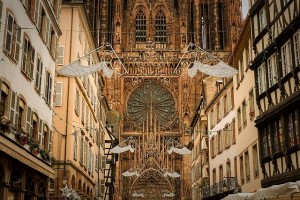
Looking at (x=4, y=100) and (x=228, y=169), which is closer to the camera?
(x=4, y=100)

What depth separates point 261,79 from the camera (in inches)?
872

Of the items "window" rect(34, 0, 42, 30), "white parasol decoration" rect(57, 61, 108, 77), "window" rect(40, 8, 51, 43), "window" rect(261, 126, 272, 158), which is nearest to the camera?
"white parasol decoration" rect(57, 61, 108, 77)

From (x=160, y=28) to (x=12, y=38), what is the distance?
55.1 meters

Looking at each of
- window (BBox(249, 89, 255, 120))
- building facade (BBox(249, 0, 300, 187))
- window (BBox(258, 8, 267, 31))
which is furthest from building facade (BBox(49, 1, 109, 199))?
building facade (BBox(249, 0, 300, 187))

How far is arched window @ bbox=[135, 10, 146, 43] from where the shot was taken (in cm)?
7162

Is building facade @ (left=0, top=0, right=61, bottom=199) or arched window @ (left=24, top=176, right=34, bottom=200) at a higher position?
building facade @ (left=0, top=0, right=61, bottom=199)

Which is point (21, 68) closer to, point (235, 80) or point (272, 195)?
point (272, 195)

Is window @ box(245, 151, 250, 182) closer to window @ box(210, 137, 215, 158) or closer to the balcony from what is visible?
the balcony

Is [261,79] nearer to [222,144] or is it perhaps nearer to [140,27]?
[222,144]

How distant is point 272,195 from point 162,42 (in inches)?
2309

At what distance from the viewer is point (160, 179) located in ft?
213

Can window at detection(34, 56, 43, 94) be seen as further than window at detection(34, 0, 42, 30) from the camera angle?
Yes

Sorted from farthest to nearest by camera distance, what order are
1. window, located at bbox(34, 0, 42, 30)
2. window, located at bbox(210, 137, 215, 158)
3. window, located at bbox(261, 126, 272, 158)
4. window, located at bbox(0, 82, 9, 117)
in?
window, located at bbox(210, 137, 215, 158) < window, located at bbox(34, 0, 42, 30) < window, located at bbox(261, 126, 272, 158) < window, located at bbox(0, 82, 9, 117)

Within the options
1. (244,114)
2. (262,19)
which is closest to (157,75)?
(244,114)
